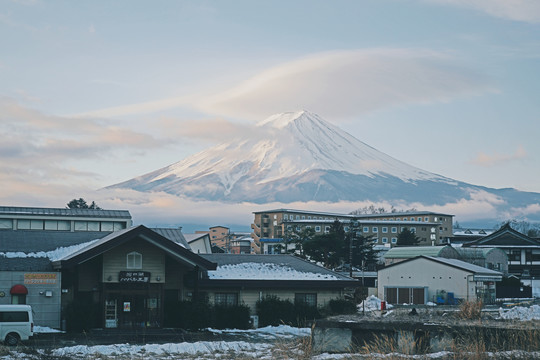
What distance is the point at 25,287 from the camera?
118 feet

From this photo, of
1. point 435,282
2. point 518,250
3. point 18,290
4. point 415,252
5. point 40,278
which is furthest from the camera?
point 518,250

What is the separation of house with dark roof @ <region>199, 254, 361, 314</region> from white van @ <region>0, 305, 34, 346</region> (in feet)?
35.6

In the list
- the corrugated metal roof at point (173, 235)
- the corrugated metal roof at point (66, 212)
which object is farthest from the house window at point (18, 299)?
the corrugated metal roof at point (66, 212)

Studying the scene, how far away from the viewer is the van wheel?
28859 mm

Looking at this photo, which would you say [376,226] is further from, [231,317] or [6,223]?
[231,317]

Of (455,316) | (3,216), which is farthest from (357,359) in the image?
(3,216)

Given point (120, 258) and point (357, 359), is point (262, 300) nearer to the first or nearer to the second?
point (120, 258)

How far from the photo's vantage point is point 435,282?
65.3 meters

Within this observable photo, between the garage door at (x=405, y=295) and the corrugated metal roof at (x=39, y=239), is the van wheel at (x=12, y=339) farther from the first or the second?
the garage door at (x=405, y=295)

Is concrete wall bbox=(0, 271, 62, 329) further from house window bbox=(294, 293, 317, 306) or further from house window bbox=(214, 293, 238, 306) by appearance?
house window bbox=(294, 293, 317, 306)

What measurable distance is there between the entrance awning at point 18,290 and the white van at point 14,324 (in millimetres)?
6326

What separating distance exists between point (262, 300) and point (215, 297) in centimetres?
259

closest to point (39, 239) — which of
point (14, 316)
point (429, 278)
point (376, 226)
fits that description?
point (14, 316)

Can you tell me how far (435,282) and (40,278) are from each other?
39543 millimetres
